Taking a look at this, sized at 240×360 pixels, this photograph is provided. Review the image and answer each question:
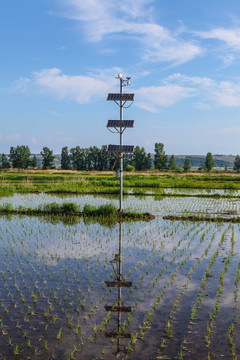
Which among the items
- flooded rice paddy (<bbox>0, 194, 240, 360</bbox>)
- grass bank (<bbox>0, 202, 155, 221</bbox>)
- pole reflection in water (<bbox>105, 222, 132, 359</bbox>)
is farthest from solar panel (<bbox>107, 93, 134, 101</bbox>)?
pole reflection in water (<bbox>105, 222, 132, 359</bbox>)

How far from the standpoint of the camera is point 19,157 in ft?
238

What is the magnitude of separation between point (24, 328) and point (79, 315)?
0.88m

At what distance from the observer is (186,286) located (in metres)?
6.86

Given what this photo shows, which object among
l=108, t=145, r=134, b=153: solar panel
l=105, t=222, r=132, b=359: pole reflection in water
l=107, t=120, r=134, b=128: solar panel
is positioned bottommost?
l=105, t=222, r=132, b=359: pole reflection in water

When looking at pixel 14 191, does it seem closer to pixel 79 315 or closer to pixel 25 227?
pixel 25 227

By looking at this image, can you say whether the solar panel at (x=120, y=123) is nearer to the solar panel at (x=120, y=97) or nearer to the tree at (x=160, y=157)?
the solar panel at (x=120, y=97)

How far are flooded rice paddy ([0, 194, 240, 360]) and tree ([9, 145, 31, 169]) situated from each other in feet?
207

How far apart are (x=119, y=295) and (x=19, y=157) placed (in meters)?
69.8

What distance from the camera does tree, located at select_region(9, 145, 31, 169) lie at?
7212 centimetres

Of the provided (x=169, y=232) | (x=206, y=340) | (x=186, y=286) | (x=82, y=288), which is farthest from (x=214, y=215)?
(x=206, y=340)

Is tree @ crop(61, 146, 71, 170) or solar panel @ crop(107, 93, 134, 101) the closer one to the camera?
solar panel @ crop(107, 93, 134, 101)

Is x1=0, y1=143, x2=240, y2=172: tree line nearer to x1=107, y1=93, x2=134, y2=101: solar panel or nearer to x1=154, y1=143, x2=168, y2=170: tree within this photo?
x1=154, y1=143, x2=168, y2=170: tree

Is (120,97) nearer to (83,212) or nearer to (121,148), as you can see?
(121,148)

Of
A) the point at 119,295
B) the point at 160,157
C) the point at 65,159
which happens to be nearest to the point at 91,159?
the point at 65,159
